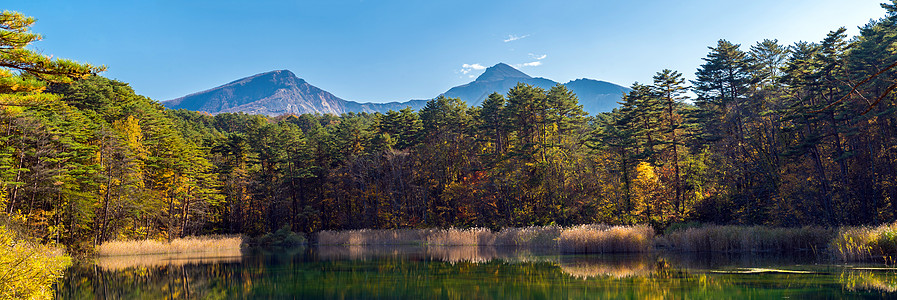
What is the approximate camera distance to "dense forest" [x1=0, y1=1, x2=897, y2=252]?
27.8 metres

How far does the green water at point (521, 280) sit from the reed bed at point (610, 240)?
107 inches

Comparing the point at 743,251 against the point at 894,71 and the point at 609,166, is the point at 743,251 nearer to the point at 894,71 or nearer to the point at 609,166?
the point at 894,71

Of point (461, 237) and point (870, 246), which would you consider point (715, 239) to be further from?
point (461, 237)

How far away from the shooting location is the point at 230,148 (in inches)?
2035

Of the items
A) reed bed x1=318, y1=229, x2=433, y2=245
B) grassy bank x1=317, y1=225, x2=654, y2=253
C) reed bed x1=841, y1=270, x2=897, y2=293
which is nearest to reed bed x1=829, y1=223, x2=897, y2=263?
reed bed x1=841, y1=270, x2=897, y2=293

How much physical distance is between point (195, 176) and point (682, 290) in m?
39.8

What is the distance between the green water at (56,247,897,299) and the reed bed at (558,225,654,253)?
271cm

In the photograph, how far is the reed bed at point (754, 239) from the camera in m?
23.2

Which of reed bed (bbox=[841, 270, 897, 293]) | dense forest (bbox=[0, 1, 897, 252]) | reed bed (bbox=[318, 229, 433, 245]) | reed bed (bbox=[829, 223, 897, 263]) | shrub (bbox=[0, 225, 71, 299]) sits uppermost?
dense forest (bbox=[0, 1, 897, 252])

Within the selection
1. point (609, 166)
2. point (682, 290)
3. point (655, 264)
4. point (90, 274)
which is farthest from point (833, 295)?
point (609, 166)

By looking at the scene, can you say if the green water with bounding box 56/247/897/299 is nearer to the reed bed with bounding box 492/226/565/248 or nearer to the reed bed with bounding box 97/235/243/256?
the reed bed with bounding box 492/226/565/248

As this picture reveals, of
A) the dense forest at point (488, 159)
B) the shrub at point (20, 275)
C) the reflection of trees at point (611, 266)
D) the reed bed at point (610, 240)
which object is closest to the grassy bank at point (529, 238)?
the reed bed at point (610, 240)

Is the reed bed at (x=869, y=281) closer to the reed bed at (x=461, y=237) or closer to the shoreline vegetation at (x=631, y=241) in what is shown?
the shoreline vegetation at (x=631, y=241)

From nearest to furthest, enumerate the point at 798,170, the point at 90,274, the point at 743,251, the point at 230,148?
the point at 90,274, the point at 743,251, the point at 798,170, the point at 230,148
